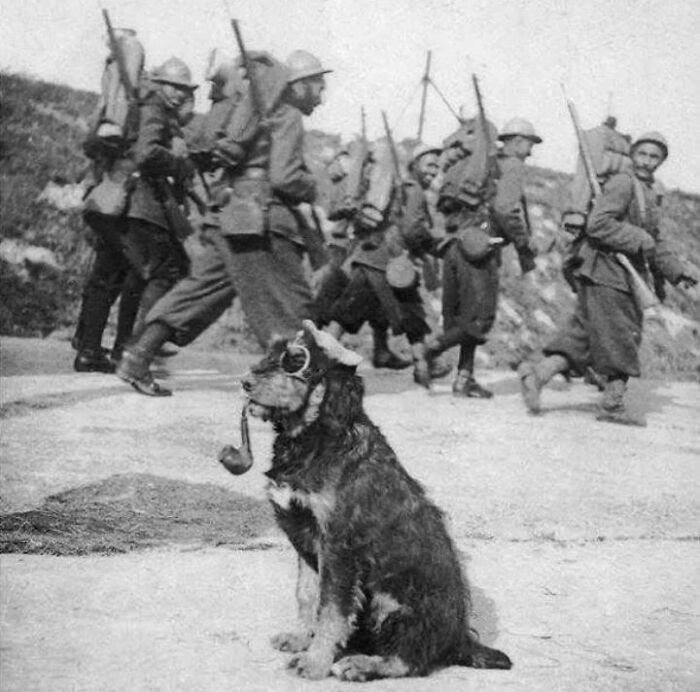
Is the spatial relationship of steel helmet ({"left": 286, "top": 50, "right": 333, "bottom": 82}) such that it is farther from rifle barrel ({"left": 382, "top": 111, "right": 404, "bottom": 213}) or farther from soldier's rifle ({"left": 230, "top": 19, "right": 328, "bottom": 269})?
rifle barrel ({"left": 382, "top": 111, "right": 404, "bottom": 213})

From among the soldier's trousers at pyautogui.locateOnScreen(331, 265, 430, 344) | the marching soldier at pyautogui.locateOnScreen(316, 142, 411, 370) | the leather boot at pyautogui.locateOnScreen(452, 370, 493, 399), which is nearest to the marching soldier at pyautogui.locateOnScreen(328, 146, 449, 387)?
the soldier's trousers at pyautogui.locateOnScreen(331, 265, 430, 344)

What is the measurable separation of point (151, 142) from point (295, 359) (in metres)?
4.99

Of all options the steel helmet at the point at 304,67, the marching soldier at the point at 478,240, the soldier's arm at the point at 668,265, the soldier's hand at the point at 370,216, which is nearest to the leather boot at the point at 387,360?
the marching soldier at the point at 478,240

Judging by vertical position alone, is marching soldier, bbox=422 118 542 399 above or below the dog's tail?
above

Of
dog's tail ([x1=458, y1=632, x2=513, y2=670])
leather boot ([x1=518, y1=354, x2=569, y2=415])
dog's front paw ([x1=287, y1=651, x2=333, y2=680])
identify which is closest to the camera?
dog's front paw ([x1=287, y1=651, x2=333, y2=680])

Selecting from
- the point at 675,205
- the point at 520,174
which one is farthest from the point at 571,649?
the point at 675,205


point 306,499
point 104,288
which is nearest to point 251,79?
point 104,288

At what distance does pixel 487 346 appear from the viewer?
1416cm

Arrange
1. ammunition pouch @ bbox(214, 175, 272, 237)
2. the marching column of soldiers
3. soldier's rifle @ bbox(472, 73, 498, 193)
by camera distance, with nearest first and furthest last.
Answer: ammunition pouch @ bbox(214, 175, 272, 237) < the marching column of soldiers < soldier's rifle @ bbox(472, 73, 498, 193)

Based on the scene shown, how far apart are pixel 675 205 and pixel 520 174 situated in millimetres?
12254

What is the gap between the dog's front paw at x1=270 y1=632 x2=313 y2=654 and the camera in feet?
10.3

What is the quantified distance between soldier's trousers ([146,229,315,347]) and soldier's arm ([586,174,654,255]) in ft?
8.01

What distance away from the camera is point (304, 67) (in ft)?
21.9

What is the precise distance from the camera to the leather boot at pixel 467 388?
871cm
